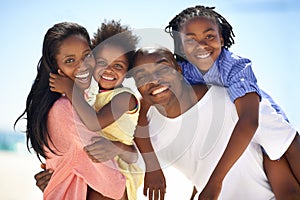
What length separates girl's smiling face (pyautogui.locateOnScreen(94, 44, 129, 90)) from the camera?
7.73 ft

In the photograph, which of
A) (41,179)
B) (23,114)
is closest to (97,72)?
→ (23,114)

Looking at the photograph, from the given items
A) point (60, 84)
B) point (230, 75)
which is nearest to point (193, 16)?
point (230, 75)

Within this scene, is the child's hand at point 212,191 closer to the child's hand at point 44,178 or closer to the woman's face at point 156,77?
the woman's face at point 156,77

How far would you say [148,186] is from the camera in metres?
2.18

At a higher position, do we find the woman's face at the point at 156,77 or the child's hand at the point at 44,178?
the woman's face at the point at 156,77

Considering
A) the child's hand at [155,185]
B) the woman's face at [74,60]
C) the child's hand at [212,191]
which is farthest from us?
the woman's face at [74,60]

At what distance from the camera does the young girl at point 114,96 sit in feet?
7.33

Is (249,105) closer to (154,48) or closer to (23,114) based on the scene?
(154,48)

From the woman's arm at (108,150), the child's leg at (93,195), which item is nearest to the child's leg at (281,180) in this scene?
the woman's arm at (108,150)

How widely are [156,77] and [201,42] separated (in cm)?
28

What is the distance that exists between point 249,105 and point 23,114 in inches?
43.9

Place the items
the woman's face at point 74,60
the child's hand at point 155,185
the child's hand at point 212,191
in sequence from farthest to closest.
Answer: the woman's face at point 74,60
the child's hand at point 155,185
the child's hand at point 212,191

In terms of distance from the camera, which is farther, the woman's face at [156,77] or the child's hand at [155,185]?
the woman's face at [156,77]

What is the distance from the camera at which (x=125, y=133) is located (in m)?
2.37
